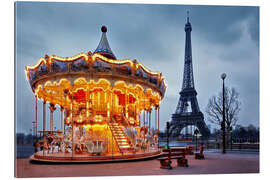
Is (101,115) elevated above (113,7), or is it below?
below

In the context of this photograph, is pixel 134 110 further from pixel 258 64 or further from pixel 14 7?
pixel 14 7

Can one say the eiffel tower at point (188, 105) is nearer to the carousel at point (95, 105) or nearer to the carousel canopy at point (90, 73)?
the carousel at point (95, 105)

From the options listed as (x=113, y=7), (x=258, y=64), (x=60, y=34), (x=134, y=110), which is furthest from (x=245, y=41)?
(x=60, y=34)

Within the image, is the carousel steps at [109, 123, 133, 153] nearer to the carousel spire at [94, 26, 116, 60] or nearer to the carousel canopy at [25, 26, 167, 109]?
the carousel canopy at [25, 26, 167, 109]

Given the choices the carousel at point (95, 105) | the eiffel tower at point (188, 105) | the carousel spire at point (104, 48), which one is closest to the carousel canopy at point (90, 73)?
the carousel at point (95, 105)

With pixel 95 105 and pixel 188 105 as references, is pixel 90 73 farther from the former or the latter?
pixel 188 105

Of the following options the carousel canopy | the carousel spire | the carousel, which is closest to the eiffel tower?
the carousel
